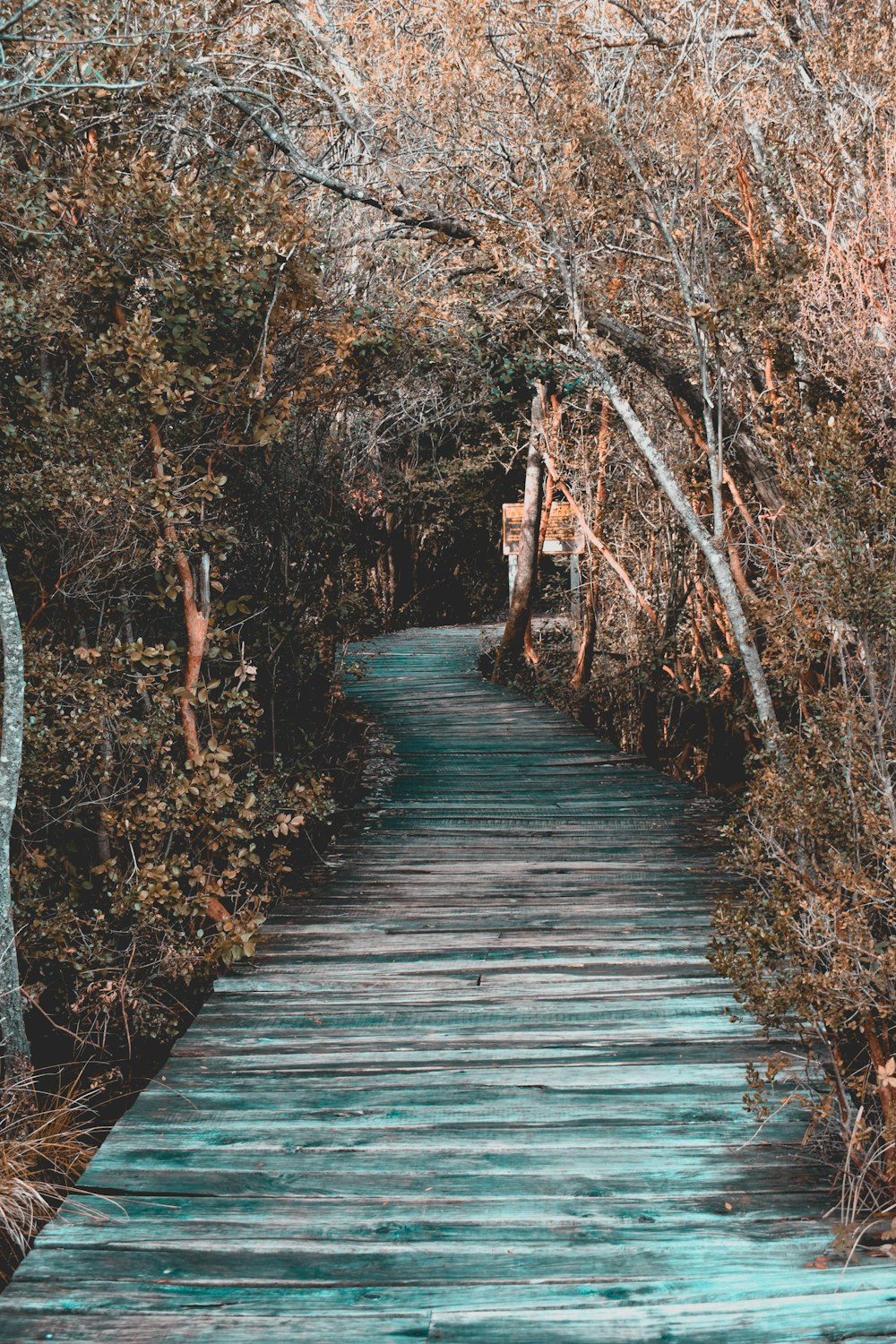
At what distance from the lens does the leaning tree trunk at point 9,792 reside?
4.13 meters

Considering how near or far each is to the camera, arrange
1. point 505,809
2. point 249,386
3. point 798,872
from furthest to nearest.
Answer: point 505,809, point 249,386, point 798,872

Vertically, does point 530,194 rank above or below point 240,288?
above

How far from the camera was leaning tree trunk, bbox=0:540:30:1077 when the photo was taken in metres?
4.13

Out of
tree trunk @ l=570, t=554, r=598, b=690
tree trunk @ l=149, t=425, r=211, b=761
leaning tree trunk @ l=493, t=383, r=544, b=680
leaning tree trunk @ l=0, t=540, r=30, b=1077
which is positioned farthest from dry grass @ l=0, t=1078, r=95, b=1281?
leaning tree trunk @ l=493, t=383, r=544, b=680

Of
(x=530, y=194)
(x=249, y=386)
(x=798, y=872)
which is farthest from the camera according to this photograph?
(x=530, y=194)

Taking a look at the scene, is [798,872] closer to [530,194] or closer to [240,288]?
[240,288]

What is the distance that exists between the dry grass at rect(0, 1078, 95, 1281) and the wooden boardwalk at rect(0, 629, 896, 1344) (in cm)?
29

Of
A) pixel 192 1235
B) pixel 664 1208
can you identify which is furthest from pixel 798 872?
pixel 192 1235

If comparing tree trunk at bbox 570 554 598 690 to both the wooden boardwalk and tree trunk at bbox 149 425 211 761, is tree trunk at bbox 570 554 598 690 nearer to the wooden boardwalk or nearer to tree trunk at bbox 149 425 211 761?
the wooden boardwalk

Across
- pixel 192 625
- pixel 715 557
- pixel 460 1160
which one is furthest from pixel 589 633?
pixel 460 1160

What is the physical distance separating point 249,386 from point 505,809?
3.64m

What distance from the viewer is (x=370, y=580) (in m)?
21.6

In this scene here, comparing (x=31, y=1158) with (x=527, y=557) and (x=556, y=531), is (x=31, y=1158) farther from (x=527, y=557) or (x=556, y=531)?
(x=556, y=531)

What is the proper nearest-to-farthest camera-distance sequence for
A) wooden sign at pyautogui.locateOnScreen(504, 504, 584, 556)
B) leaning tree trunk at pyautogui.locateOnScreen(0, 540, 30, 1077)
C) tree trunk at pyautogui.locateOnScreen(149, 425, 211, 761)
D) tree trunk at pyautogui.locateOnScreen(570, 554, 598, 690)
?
leaning tree trunk at pyautogui.locateOnScreen(0, 540, 30, 1077) < tree trunk at pyautogui.locateOnScreen(149, 425, 211, 761) < tree trunk at pyautogui.locateOnScreen(570, 554, 598, 690) < wooden sign at pyautogui.locateOnScreen(504, 504, 584, 556)
